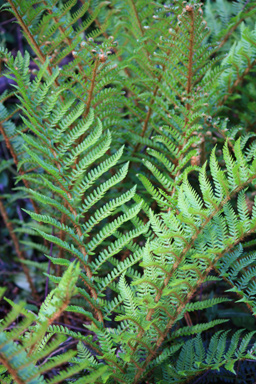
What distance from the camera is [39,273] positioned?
5.60 feet

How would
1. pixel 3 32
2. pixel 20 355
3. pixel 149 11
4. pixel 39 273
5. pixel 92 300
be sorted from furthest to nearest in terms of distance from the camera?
pixel 3 32, pixel 39 273, pixel 149 11, pixel 92 300, pixel 20 355

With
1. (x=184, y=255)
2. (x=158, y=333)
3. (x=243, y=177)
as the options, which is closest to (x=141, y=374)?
(x=158, y=333)

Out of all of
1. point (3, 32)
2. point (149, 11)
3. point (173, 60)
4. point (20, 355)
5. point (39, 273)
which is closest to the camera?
point (20, 355)

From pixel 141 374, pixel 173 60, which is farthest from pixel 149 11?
pixel 141 374

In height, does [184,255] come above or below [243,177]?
below

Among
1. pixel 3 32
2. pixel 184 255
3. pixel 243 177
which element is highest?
pixel 3 32

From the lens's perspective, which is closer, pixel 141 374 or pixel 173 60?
pixel 141 374

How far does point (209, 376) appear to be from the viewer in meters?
1.03

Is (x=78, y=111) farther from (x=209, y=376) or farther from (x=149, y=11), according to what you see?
(x=209, y=376)

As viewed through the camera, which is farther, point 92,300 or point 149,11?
point 149,11

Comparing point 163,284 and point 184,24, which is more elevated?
point 184,24

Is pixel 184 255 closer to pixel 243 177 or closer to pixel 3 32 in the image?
pixel 243 177

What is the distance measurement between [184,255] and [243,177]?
0.78 feet

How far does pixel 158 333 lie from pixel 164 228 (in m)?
0.28
